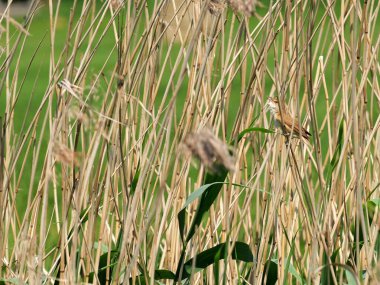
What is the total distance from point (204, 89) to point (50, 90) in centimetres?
37

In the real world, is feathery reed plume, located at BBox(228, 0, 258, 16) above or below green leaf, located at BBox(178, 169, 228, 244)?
above

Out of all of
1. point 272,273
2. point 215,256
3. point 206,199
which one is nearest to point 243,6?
point 206,199

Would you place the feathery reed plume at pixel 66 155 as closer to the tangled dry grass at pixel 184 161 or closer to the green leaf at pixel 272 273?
the tangled dry grass at pixel 184 161

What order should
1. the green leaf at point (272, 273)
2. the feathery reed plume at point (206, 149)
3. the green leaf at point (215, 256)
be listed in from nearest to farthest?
the feathery reed plume at point (206, 149), the green leaf at point (215, 256), the green leaf at point (272, 273)

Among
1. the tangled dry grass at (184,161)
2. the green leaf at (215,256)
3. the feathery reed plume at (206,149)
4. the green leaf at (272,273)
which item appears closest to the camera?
the feathery reed plume at (206,149)

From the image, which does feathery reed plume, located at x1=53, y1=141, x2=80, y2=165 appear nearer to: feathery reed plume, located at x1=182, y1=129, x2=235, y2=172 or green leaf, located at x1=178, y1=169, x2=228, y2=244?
feathery reed plume, located at x1=182, y1=129, x2=235, y2=172

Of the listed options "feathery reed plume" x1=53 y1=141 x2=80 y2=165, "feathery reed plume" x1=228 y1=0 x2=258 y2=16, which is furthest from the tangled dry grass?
"feathery reed plume" x1=53 y1=141 x2=80 y2=165

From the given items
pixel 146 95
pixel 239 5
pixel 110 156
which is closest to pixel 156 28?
pixel 146 95

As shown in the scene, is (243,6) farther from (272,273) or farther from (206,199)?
(272,273)

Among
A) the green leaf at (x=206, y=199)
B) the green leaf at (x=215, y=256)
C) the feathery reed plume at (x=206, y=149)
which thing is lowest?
the green leaf at (x=215, y=256)

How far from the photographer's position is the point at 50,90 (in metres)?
1.55

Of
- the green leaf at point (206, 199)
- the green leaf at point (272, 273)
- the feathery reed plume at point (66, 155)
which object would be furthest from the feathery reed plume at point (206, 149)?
the green leaf at point (272, 273)

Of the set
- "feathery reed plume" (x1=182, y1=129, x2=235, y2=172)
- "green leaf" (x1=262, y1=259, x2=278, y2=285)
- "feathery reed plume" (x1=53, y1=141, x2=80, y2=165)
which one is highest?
"feathery reed plume" (x1=182, y1=129, x2=235, y2=172)

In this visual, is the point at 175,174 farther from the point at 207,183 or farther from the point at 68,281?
A: the point at 68,281
